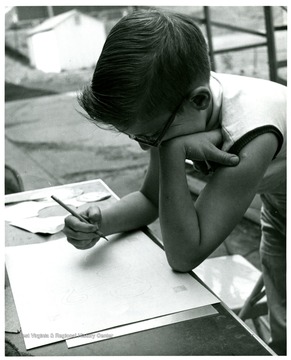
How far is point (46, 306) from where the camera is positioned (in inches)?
36.8

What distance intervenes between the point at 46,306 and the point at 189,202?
0.34m

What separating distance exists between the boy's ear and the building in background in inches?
97.4

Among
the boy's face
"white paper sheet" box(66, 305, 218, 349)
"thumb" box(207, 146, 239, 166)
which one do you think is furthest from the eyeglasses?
"white paper sheet" box(66, 305, 218, 349)

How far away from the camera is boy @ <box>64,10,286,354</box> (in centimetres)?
95

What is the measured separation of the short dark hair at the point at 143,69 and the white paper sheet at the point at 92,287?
0.30 meters

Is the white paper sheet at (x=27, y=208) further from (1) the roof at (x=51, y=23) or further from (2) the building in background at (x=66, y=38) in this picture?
(1) the roof at (x=51, y=23)

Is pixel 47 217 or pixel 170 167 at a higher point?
pixel 170 167

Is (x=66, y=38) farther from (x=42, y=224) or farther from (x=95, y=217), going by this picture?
(x=95, y=217)

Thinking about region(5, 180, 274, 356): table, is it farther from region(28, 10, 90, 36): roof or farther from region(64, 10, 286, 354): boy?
region(28, 10, 90, 36): roof

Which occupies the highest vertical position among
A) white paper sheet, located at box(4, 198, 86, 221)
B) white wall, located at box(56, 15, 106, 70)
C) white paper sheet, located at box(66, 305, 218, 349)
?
white paper sheet, located at box(66, 305, 218, 349)

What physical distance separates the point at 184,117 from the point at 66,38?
403cm

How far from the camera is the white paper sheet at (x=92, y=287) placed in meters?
0.87
